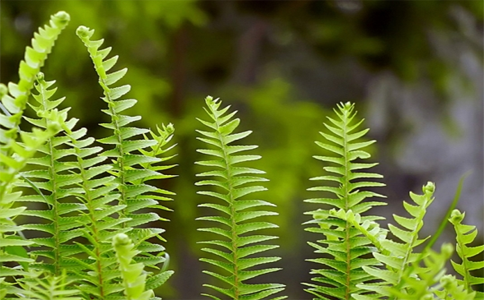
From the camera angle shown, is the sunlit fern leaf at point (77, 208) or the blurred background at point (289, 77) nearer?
the sunlit fern leaf at point (77, 208)

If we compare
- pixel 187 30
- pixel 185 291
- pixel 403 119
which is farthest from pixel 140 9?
pixel 185 291

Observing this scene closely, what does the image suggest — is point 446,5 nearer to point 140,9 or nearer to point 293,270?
point 140,9

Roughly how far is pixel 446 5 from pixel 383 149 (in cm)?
87

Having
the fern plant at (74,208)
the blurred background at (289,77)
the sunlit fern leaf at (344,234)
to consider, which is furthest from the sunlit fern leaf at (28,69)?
the blurred background at (289,77)

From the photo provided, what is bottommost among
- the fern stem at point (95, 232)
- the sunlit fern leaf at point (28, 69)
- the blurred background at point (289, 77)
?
the fern stem at point (95, 232)

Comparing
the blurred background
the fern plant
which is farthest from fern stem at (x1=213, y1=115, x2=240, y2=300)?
the blurred background

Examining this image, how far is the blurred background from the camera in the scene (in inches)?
75.7

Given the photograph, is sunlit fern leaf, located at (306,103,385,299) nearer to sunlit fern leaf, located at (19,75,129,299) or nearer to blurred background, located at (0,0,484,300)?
sunlit fern leaf, located at (19,75,129,299)

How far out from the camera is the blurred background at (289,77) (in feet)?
6.31

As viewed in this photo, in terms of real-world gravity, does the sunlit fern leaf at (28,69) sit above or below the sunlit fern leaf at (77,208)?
above

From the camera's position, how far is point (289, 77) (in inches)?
121

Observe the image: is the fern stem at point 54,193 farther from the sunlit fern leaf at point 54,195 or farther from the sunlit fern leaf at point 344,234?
the sunlit fern leaf at point 344,234

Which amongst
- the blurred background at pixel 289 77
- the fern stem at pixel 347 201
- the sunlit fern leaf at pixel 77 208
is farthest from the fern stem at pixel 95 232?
the blurred background at pixel 289 77

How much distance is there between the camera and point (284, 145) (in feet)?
7.45
